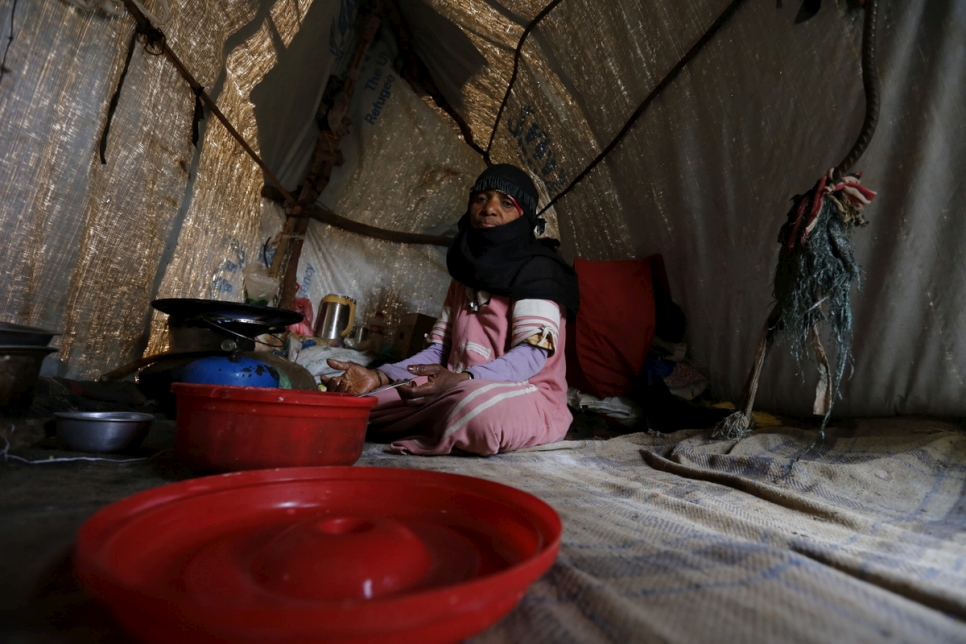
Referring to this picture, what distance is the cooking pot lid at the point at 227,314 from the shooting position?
1668 millimetres

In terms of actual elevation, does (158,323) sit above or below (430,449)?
above

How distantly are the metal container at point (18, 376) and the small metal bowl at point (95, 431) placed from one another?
25 cm

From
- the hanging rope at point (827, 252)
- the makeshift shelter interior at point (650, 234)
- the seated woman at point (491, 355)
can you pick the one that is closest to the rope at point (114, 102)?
the makeshift shelter interior at point (650, 234)

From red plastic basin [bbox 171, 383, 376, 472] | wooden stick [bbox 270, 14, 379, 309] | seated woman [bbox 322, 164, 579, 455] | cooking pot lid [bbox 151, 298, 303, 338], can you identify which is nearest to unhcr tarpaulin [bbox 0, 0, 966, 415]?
wooden stick [bbox 270, 14, 379, 309]

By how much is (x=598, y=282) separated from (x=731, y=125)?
0.89m

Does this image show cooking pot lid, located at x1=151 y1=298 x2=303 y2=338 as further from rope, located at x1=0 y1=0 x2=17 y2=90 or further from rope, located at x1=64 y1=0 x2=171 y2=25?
rope, located at x1=64 y1=0 x2=171 y2=25

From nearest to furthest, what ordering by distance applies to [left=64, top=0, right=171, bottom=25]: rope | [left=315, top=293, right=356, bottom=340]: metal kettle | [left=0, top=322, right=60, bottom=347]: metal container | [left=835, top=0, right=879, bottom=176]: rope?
[left=835, top=0, right=879, bottom=176]: rope < [left=0, top=322, right=60, bottom=347]: metal container < [left=64, top=0, right=171, bottom=25]: rope < [left=315, top=293, right=356, bottom=340]: metal kettle

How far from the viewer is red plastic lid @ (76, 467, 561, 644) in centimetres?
35

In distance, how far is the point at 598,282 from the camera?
2.37 metres

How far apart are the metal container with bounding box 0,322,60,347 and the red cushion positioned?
6.90ft

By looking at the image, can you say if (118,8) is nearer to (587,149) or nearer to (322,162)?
(322,162)

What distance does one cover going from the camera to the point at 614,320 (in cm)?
232

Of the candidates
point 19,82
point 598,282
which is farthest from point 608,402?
point 19,82

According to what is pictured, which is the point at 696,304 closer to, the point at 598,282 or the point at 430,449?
the point at 598,282
